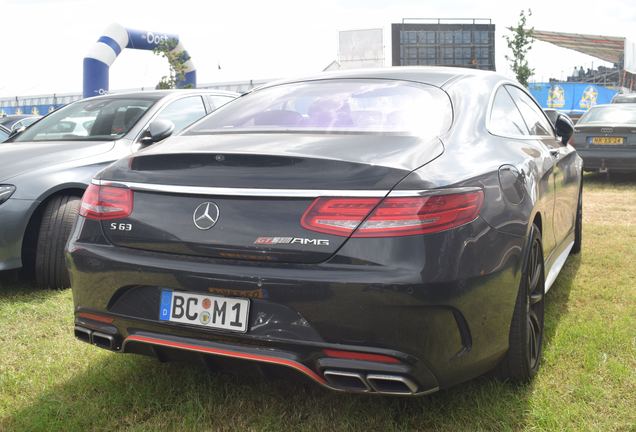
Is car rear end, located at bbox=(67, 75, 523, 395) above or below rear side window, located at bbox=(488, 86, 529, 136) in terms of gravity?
below

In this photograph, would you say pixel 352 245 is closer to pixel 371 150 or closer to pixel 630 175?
pixel 371 150

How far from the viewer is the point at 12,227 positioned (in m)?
4.02

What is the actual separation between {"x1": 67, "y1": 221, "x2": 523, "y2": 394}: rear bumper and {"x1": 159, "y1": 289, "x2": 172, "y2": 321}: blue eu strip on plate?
0.03 meters

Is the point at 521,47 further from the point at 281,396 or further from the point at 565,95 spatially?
the point at 281,396

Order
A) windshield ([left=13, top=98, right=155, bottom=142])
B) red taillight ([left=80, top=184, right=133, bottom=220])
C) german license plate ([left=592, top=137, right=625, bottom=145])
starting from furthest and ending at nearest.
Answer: german license plate ([left=592, top=137, right=625, bottom=145]) → windshield ([left=13, top=98, right=155, bottom=142]) → red taillight ([left=80, top=184, right=133, bottom=220])

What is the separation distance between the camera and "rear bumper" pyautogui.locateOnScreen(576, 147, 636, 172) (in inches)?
368

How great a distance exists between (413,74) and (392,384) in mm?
1553

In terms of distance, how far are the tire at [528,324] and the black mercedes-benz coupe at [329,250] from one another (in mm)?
10

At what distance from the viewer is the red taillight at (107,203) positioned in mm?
2340

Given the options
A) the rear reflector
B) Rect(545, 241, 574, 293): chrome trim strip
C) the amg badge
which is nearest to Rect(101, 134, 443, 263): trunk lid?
the amg badge

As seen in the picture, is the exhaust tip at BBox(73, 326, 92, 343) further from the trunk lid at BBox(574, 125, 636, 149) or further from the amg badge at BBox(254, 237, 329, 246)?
the trunk lid at BBox(574, 125, 636, 149)

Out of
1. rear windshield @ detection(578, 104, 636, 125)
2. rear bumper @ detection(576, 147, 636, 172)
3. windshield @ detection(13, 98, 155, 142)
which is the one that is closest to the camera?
windshield @ detection(13, 98, 155, 142)

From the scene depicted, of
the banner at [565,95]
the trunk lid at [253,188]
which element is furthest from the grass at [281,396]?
the banner at [565,95]

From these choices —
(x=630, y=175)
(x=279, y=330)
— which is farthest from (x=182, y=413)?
(x=630, y=175)
